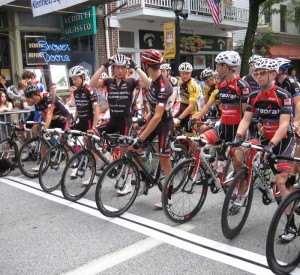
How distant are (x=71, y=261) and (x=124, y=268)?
590 mm

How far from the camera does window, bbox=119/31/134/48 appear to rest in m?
16.5

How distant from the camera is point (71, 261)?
3.97 m

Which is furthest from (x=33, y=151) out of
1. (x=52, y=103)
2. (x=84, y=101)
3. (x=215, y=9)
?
(x=215, y=9)

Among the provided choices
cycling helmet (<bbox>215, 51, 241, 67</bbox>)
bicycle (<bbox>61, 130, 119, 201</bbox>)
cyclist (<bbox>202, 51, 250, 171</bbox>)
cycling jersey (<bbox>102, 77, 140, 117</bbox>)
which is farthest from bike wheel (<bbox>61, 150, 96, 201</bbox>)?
cycling helmet (<bbox>215, 51, 241, 67</bbox>)

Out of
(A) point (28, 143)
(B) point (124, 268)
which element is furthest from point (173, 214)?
(A) point (28, 143)

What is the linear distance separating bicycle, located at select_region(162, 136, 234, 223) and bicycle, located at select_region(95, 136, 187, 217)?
2.30 feet

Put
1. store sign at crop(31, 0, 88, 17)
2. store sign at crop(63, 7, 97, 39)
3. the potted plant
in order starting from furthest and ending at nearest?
1. the potted plant
2. store sign at crop(63, 7, 97, 39)
3. store sign at crop(31, 0, 88, 17)

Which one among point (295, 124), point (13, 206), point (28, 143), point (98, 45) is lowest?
point (13, 206)

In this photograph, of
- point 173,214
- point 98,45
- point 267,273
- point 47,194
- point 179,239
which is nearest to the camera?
point 267,273

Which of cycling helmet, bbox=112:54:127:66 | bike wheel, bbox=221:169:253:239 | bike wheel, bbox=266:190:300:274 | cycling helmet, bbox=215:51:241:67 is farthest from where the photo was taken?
cycling helmet, bbox=112:54:127:66

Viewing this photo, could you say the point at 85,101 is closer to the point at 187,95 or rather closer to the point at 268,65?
the point at 187,95

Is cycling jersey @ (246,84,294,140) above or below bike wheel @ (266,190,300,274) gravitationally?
above

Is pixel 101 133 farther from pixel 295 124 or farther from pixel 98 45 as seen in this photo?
pixel 98 45

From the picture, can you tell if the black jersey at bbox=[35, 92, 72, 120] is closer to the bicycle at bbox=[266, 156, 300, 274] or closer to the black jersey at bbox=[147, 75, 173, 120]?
the black jersey at bbox=[147, 75, 173, 120]
